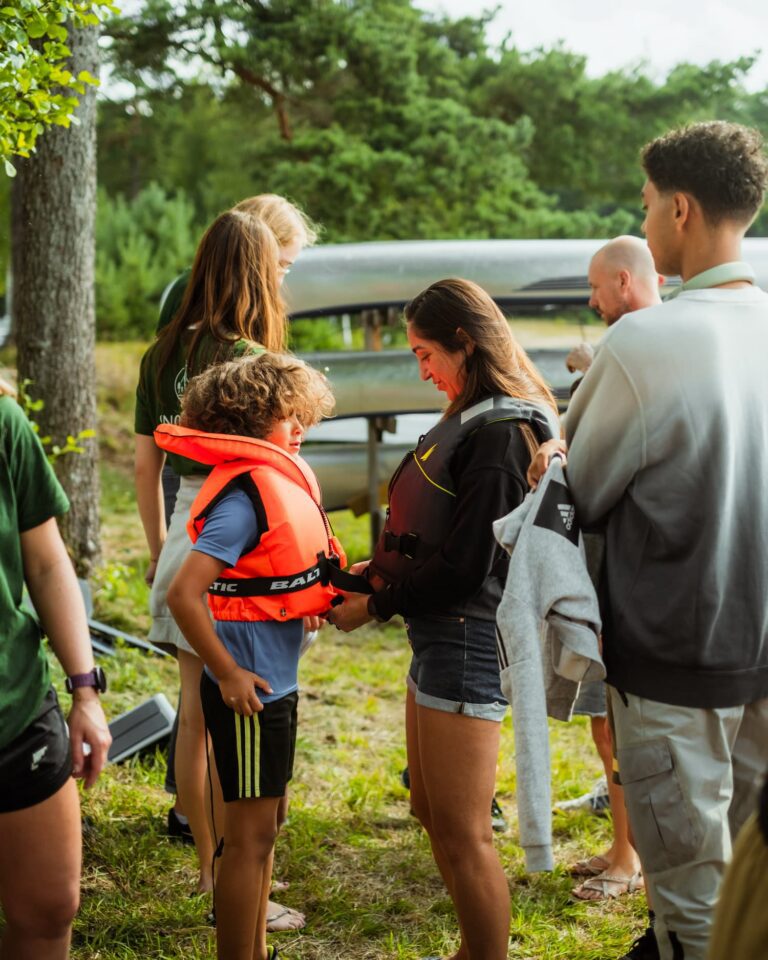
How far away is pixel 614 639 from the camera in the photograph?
222cm

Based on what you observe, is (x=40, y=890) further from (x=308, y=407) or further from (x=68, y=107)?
(x=68, y=107)

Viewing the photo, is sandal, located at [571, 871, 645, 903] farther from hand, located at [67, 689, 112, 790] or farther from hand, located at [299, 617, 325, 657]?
hand, located at [67, 689, 112, 790]

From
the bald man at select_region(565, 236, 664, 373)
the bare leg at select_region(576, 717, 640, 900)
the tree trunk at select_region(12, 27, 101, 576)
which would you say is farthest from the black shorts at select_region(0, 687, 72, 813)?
the tree trunk at select_region(12, 27, 101, 576)

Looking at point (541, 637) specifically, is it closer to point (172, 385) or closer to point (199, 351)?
point (199, 351)

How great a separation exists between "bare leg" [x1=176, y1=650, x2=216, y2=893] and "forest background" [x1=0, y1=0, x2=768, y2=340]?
13201 mm

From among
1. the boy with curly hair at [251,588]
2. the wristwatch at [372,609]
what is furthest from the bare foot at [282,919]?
the wristwatch at [372,609]

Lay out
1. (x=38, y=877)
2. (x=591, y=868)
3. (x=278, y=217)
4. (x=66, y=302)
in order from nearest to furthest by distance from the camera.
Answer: (x=38, y=877) < (x=278, y=217) < (x=591, y=868) < (x=66, y=302)

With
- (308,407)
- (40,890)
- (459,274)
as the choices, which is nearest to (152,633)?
(308,407)

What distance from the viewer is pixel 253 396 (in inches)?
103

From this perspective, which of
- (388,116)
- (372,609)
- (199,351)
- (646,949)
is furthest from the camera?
(388,116)

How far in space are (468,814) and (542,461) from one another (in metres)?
0.93

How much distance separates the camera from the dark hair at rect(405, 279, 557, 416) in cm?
275

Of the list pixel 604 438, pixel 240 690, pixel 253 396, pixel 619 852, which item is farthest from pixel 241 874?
pixel 619 852

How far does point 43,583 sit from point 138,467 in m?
1.45
